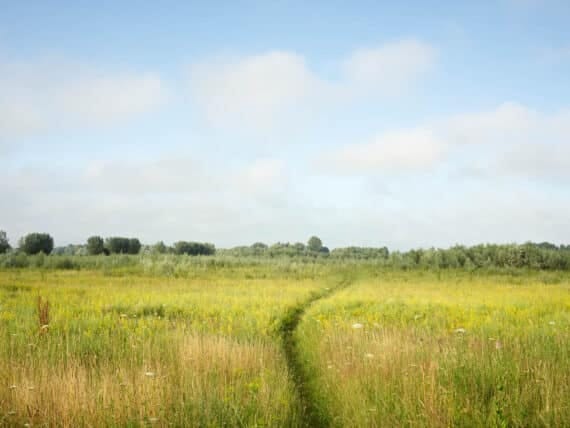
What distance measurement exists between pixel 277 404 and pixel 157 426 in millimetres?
1596

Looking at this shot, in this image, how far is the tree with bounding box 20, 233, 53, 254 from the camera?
8906cm

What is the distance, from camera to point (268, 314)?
14484mm

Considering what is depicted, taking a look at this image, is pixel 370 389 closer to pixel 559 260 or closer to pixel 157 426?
pixel 157 426

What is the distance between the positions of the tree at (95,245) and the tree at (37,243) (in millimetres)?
9037

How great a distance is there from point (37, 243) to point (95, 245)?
12125 mm

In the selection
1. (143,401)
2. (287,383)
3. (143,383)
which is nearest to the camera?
(143,401)

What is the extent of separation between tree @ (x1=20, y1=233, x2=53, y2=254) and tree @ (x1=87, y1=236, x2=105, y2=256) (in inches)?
356

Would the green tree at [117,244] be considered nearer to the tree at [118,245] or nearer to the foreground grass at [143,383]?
the tree at [118,245]

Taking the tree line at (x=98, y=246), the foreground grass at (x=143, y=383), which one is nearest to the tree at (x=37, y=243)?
the tree line at (x=98, y=246)

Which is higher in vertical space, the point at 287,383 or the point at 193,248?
the point at 287,383

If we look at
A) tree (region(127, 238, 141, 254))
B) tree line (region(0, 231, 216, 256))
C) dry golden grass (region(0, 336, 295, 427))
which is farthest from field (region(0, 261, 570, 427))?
tree (region(127, 238, 141, 254))

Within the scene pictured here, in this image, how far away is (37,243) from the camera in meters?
90.4

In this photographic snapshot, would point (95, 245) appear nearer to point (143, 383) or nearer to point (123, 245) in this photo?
point (123, 245)

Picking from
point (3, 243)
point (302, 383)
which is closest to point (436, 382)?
point (302, 383)
